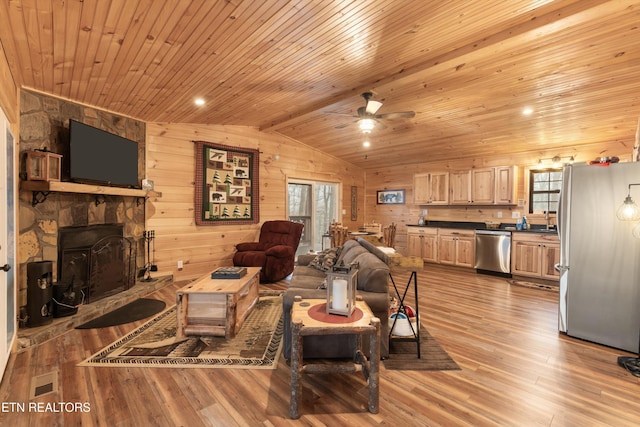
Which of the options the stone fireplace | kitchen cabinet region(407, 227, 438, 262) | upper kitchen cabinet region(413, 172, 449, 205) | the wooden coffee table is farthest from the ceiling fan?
kitchen cabinet region(407, 227, 438, 262)

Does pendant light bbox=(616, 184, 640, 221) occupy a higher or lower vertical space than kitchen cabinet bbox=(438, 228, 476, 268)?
higher

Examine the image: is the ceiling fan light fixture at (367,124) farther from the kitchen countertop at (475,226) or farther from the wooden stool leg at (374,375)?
the kitchen countertop at (475,226)

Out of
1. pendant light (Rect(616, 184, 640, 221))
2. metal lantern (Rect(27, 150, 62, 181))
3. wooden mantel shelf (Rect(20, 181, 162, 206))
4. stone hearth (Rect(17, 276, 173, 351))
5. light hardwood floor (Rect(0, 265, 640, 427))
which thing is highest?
metal lantern (Rect(27, 150, 62, 181))

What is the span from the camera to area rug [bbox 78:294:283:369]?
7.67 feet

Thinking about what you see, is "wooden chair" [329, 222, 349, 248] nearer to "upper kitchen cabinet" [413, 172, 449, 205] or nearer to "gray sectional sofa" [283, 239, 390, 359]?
"upper kitchen cabinet" [413, 172, 449, 205]

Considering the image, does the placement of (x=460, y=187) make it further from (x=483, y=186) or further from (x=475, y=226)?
(x=475, y=226)

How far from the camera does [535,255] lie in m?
4.98

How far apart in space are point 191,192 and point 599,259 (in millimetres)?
5420

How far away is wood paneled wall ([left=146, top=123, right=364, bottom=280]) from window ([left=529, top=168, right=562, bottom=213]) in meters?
4.67

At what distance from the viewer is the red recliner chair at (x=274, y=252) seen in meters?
4.79

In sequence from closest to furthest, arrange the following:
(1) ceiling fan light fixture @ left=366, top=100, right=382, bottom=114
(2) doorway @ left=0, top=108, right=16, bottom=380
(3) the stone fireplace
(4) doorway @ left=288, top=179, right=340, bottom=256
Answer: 1. (2) doorway @ left=0, top=108, right=16, bottom=380
2. (3) the stone fireplace
3. (1) ceiling fan light fixture @ left=366, top=100, right=382, bottom=114
4. (4) doorway @ left=288, top=179, right=340, bottom=256

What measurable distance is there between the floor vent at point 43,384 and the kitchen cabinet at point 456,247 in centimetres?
606

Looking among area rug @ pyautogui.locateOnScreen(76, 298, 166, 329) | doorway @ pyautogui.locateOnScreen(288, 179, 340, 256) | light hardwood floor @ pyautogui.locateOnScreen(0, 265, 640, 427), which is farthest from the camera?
doorway @ pyautogui.locateOnScreen(288, 179, 340, 256)

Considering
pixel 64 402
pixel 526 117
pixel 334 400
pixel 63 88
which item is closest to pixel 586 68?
pixel 526 117
